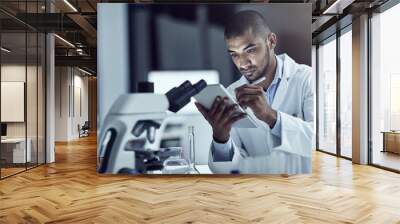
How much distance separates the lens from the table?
23.4 feet

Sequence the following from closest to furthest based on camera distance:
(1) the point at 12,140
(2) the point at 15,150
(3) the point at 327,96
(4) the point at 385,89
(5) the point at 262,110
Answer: (5) the point at 262,110 < (1) the point at 12,140 < (2) the point at 15,150 < (4) the point at 385,89 < (3) the point at 327,96

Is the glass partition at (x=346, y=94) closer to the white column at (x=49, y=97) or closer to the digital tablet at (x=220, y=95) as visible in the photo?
the digital tablet at (x=220, y=95)

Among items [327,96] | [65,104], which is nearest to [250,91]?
[327,96]

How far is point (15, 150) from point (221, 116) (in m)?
3.67

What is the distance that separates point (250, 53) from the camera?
20.2 ft

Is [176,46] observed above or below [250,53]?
above

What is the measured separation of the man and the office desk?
131 inches

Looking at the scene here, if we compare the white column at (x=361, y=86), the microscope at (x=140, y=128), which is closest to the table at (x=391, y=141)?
the white column at (x=361, y=86)

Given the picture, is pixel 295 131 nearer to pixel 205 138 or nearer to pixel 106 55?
pixel 205 138

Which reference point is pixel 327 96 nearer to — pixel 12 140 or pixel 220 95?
pixel 220 95

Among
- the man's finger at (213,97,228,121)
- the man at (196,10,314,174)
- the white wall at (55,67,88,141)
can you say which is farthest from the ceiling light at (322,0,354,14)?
the white wall at (55,67,88,141)

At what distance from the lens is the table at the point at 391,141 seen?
23.4ft

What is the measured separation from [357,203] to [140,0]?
217 inches

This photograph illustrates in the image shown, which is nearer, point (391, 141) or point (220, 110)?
point (220, 110)
